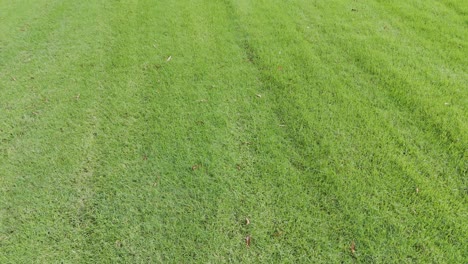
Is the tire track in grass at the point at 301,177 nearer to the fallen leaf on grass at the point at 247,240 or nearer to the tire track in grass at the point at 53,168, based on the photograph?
the fallen leaf on grass at the point at 247,240

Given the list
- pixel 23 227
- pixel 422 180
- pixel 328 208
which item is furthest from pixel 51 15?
pixel 422 180

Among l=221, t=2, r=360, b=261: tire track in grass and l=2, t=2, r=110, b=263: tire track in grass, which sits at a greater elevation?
l=221, t=2, r=360, b=261: tire track in grass

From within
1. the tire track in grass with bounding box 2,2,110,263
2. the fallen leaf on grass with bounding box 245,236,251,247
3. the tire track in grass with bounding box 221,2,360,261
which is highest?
the tire track in grass with bounding box 221,2,360,261

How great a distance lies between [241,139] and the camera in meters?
3.02

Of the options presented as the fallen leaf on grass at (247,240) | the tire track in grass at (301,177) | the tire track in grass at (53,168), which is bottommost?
the tire track in grass at (53,168)

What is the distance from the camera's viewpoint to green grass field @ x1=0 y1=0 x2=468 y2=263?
229 centimetres

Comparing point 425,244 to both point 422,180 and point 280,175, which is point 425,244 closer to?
point 422,180

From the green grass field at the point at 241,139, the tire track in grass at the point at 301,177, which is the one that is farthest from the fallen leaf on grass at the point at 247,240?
the tire track in grass at the point at 301,177

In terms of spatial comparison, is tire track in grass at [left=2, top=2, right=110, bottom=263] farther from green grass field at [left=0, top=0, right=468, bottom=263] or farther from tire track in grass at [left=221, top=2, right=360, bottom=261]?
tire track in grass at [left=221, top=2, right=360, bottom=261]

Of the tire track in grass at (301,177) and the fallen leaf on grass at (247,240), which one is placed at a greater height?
the tire track in grass at (301,177)

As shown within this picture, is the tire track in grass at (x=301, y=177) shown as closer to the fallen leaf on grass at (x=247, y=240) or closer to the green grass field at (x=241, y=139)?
the green grass field at (x=241, y=139)

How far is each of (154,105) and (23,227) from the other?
1.75 m

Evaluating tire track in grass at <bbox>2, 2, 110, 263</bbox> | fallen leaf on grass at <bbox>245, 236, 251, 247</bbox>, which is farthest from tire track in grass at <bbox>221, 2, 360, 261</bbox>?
tire track in grass at <bbox>2, 2, 110, 263</bbox>

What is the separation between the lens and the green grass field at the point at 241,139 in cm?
229
